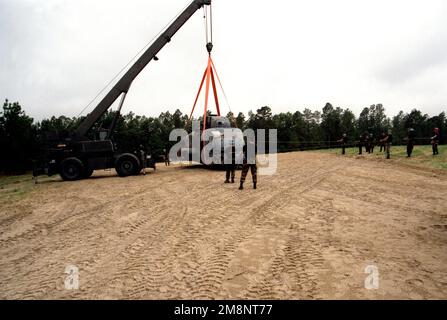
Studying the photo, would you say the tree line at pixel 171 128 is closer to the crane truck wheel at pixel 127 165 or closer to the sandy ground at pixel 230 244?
the crane truck wheel at pixel 127 165

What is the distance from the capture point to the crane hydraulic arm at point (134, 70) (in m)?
14.9

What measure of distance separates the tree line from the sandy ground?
25.7 feet

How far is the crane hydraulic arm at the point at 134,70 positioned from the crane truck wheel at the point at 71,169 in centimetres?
124

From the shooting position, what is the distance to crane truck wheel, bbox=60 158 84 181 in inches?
561

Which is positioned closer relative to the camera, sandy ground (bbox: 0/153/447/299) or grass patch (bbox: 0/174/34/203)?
sandy ground (bbox: 0/153/447/299)

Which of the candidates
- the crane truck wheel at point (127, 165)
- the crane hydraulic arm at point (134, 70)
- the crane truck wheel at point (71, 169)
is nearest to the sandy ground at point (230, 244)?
the crane truck wheel at point (127, 165)

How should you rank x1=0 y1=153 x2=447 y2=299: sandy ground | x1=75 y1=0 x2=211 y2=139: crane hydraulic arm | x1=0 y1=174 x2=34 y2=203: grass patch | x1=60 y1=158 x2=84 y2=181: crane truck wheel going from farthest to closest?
x1=75 y1=0 x2=211 y2=139: crane hydraulic arm → x1=60 y1=158 x2=84 y2=181: crane truck wheel → x1=0 y1=174 x2=34 y2=203: grass patch → x1=0 y1=153 x2=447 y2=299: sandy ground

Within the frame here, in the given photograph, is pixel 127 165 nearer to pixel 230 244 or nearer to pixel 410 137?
pixel 230 244

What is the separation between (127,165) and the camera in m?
14.6

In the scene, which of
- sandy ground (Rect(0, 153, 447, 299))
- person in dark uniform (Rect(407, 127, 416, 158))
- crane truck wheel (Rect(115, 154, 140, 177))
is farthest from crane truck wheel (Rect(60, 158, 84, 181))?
person in dark uniform (Rect(407, 127, 416, 158))

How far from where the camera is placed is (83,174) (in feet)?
47.9

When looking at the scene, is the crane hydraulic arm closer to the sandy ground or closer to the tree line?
the tree line

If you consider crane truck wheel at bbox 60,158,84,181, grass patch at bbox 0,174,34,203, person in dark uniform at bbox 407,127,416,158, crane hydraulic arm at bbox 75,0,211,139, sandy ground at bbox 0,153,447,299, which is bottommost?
grass patch at bbox 0,174,34,203
